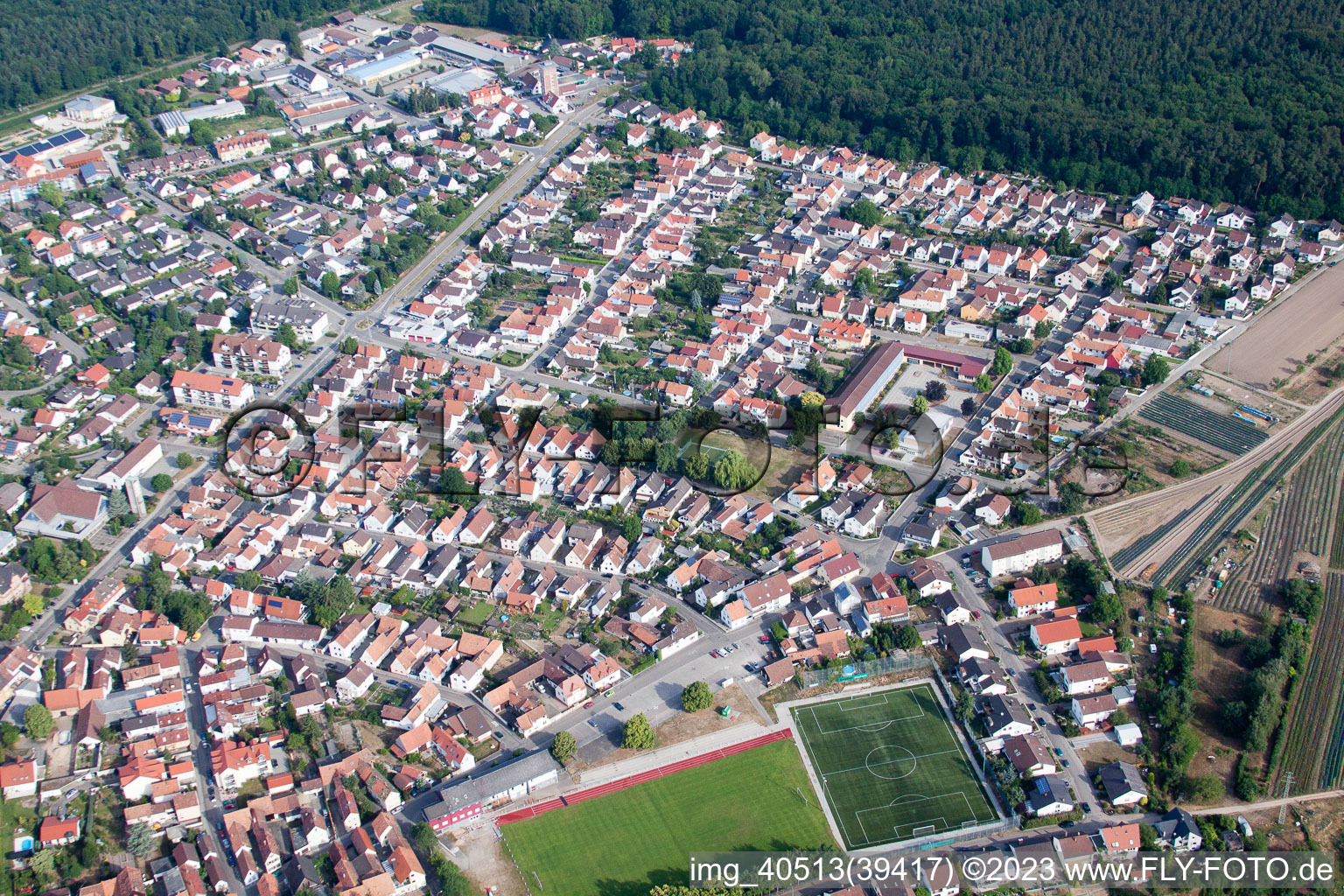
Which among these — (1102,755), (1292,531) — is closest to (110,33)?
(1102,755)

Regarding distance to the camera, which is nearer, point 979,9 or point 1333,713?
point 1333,713

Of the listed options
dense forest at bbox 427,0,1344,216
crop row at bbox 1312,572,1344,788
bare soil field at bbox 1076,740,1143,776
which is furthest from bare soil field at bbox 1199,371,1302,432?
bare soil field at bbox 1076,740,1143,776

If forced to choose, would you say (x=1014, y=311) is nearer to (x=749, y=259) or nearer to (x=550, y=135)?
(x=749, y=259)

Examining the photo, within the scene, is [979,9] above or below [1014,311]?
above

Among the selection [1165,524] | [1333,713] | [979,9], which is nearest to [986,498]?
[1165,524]

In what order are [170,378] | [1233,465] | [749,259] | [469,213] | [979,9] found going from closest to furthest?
[1233,465], [170,378], [749,259], [469,213], [979,9]
